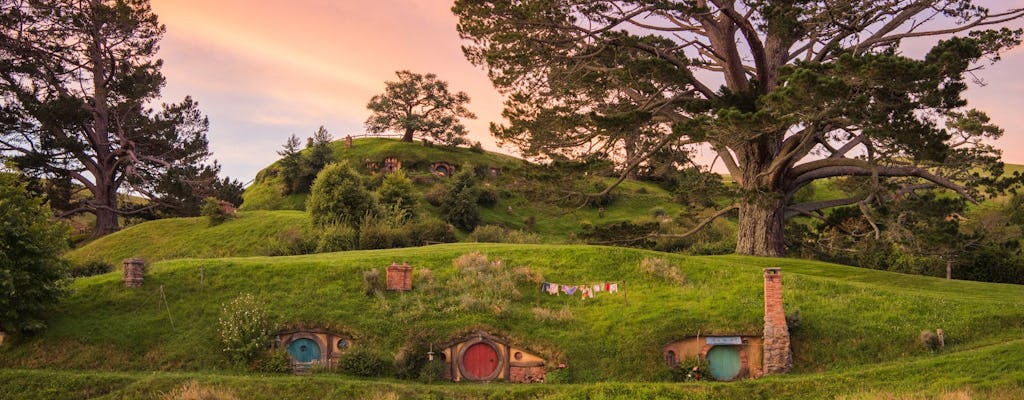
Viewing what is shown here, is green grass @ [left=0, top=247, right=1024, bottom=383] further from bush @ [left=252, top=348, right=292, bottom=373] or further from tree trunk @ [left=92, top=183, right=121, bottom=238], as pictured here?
tree trunk @ [left=92, top=183, right=121, bottom=238]

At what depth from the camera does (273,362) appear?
2662 centimetres

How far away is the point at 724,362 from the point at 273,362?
55.7 ft

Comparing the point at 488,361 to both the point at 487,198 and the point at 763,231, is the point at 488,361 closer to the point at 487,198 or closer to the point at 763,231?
the point at 763,231

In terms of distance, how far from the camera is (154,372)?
84.8 feet

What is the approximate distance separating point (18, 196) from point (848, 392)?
32498 mm

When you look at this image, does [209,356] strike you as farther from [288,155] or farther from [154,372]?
[288,155]

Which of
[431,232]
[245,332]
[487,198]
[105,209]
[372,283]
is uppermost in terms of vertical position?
[487,198]

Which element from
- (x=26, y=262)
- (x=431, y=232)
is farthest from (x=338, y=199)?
(x=26, y=262)

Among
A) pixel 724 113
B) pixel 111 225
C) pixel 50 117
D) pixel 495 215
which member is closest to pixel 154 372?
pixel 724 113

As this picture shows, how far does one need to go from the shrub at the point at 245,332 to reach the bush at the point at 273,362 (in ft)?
0.87

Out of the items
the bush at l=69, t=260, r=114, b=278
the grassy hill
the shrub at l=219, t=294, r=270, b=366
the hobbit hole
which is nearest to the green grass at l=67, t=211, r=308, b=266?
the bush at l=69, t=260, r=114, b=278

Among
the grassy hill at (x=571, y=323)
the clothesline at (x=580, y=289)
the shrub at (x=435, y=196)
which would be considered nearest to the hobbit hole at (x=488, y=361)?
the grassy hill at (x=571, y=323)

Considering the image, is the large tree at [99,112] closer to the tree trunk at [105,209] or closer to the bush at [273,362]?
the tree trunk at [105,209]

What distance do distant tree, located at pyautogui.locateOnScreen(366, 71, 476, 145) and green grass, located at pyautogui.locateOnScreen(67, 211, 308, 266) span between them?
124 ft
